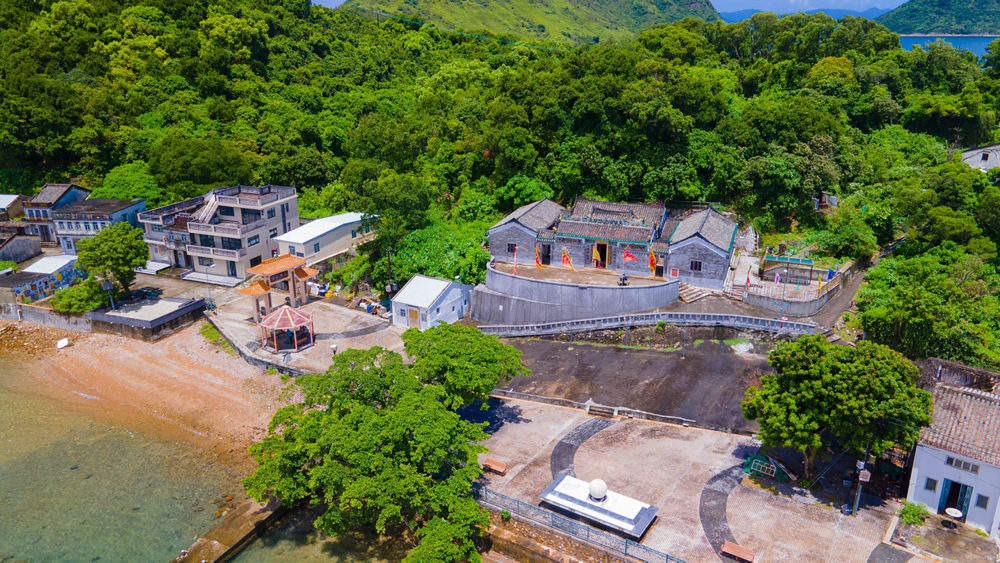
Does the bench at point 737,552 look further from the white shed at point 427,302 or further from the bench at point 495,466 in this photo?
the white shed at point 427,302

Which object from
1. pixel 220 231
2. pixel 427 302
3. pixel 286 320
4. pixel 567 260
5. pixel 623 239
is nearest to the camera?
pixel 286 320

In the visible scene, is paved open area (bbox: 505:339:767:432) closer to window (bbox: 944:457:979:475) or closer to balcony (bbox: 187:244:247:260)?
window (bbox: 944:457:979:475)

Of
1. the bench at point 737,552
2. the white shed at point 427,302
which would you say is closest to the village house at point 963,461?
the bench at point 737,552

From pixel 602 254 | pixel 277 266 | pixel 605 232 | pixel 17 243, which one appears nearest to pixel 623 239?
pixel 605 232

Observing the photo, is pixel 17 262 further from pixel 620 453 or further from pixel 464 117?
pixel 620 453

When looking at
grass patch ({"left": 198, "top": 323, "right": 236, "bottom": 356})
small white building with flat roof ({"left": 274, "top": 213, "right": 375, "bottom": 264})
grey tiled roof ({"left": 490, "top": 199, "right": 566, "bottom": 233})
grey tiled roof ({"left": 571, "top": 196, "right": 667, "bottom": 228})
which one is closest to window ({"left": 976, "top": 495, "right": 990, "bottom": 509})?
grey tiled roof ({"left": 571, "top": 196, "right": 667, "bottom": 228})

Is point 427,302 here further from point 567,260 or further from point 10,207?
point 10,207
